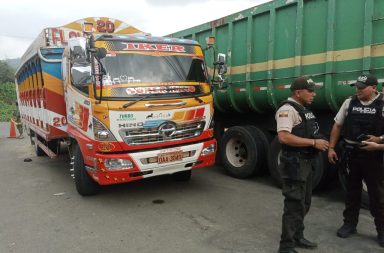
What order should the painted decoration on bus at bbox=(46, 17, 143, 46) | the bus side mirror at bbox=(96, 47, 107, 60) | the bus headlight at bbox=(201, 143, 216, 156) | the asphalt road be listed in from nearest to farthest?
the asphalt road → the bus side mirror at bbox=(96, 47, 107, 60) → the bus headlight at bbox=(201, 143, 216, 156) → the painted decoration on bus at bbox=(46, 17, 143, 46)

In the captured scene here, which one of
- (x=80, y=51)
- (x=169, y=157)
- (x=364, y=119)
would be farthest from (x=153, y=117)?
(x=364, y=119)

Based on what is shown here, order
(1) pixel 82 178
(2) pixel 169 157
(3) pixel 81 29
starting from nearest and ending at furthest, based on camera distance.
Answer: (2) pixel 169 157
(1) pixel 82 178
(3) pixel 81 29

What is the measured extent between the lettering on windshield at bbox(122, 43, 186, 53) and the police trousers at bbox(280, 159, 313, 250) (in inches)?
108

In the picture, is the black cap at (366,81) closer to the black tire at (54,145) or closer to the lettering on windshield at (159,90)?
the lettering on windshield at (159,90)

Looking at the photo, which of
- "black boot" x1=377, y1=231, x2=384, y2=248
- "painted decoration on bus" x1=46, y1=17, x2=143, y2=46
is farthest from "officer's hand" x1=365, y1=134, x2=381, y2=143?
"painted decoration on bus" x1=46, y1=17, x2=143, y2=46

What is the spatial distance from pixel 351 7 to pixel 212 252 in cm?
344

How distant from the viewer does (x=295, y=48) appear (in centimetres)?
510

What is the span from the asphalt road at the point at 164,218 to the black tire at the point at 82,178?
0.40 feet

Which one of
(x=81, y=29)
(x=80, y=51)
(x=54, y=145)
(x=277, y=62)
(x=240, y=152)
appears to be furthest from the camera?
(x=54, y=145)

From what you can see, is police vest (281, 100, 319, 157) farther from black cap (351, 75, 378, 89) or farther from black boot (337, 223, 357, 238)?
black boot (337, 223, 357, 238)

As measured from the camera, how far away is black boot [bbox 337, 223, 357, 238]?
3693mm

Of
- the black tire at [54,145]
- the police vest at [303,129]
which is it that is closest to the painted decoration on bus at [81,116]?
the black tire at [54,145]

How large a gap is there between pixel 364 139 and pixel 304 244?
1.19 metres

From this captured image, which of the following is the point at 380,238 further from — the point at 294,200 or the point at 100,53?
the point at 100,53
